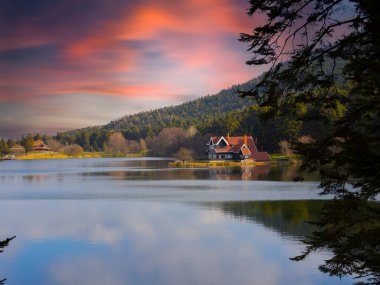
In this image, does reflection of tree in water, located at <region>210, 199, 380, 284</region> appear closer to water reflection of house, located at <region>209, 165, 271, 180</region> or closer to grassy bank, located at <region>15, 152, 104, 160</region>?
water reflection of house, located at <region>209, 165, 271, 180</region>

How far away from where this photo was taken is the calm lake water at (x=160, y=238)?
15.9 meters

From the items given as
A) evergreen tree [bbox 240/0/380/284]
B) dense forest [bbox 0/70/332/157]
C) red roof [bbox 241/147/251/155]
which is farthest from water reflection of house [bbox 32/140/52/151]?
evergreen tree [bbox 240/0/380/284]

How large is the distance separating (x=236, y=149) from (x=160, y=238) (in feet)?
203

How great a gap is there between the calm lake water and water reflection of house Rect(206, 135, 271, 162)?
4383 cm

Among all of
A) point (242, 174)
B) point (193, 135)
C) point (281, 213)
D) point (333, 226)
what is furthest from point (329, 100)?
point (193, 135)

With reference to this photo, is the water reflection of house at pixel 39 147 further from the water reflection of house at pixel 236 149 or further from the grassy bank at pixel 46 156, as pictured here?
the water reflection of house at pixel 236 149

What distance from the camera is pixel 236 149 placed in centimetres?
8238

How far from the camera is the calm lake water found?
1588cm

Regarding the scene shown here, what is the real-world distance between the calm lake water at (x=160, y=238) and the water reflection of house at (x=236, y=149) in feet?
144

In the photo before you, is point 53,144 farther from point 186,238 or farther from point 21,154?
point 186,238

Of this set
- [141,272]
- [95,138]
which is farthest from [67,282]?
[95,138]

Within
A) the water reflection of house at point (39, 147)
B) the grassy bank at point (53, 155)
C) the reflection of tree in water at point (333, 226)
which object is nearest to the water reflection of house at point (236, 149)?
the reflection of tree in water at point (333, 226)

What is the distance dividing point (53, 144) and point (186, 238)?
17946 cm

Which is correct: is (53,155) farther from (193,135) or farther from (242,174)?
(242,174)
